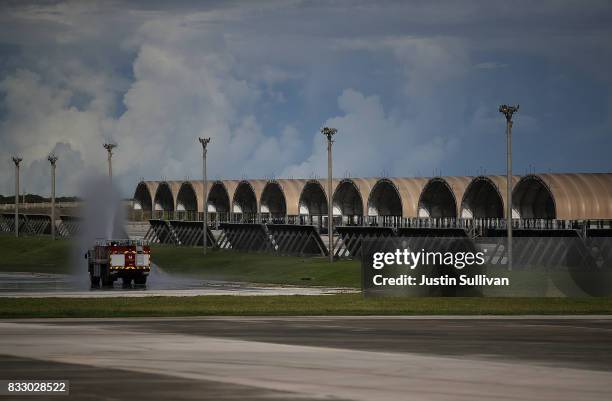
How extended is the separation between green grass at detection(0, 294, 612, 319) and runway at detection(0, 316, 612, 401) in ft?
14.1

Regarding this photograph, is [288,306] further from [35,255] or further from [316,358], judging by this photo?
[35,255]

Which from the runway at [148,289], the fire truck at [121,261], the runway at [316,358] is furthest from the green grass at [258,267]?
A: the runway at [316,358]

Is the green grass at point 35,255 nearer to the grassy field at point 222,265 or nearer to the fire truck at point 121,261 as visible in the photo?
the grassy field at point 222,265

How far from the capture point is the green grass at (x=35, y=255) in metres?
97.1

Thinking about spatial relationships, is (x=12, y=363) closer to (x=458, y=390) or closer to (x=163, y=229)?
(x=458, y=390)

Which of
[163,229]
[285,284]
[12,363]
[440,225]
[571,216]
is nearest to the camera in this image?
[12,363]

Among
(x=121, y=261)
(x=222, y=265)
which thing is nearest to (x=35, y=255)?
(x=222, y=265)

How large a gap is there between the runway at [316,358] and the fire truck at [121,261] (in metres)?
25.5

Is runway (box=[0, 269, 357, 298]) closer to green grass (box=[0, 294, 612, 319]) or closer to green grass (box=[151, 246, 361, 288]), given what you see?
green grass (box=[151, 246, 361, 288])

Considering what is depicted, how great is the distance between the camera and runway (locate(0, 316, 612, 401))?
24.0 meters

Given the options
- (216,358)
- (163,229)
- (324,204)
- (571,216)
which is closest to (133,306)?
(216,358)

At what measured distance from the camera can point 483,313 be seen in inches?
1746

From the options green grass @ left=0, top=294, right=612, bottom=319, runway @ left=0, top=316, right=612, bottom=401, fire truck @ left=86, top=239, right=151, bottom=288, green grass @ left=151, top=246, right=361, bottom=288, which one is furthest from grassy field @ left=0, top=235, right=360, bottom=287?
runway @ left=0, top=316, right=612, bottom=401

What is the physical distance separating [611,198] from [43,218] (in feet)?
349
